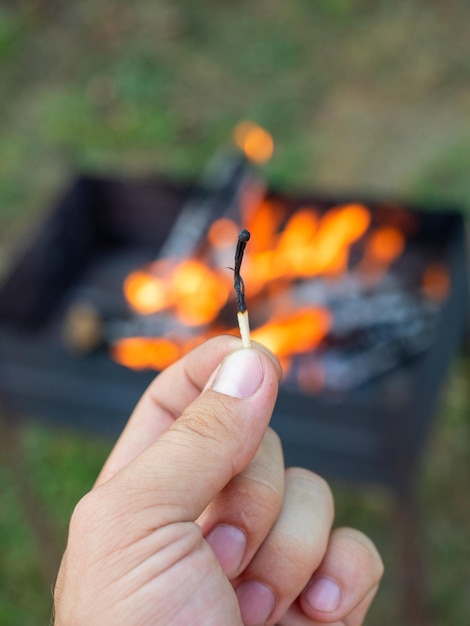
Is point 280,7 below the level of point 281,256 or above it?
above

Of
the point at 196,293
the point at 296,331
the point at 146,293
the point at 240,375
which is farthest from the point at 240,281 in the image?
the point at 146,293

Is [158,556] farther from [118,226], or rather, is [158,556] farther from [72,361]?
[118,226]

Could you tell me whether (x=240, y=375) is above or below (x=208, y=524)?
above

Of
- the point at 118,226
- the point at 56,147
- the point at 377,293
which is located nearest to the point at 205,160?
the point at 56,147

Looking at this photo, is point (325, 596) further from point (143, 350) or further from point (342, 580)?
point (143, 350)

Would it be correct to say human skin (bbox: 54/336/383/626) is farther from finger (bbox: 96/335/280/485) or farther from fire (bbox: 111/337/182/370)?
fire (bbox: 111/337/182/370)

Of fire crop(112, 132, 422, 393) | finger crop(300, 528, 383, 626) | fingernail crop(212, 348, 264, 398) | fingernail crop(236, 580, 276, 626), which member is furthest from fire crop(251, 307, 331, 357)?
fingernail crop(212, 348, 264, 398)
